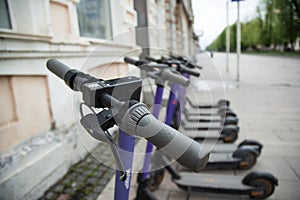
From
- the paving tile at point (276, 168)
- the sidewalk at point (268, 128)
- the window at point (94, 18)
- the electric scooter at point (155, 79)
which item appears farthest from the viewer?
the window at point (94, 18)

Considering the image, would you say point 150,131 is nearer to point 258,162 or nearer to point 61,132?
point 61,132

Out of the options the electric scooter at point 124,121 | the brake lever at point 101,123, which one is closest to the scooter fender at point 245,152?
the electric scooter at point 124,121

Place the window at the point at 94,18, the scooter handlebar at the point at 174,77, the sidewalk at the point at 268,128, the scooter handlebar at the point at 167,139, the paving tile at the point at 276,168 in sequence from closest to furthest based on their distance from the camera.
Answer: the scooter handlebar at the point at 167,139 < the scooter handlebar at the point at 174,77 < the sidewalk at the point at 268,128 < the paving tile at the point at 276,168 < the window at the point at 94,18

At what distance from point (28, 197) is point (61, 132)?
74 centimetres

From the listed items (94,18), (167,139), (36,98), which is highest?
(94,18)

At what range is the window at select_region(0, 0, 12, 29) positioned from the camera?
201 cm

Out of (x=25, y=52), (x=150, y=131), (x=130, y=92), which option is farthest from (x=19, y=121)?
(x=150, y=131)

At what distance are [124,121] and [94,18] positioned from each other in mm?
3276

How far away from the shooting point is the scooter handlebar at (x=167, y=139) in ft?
1.84

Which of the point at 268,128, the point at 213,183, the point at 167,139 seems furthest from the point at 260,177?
the point at 268,128

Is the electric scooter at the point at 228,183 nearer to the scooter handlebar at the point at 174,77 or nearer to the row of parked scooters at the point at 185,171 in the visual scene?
the row of parked scooters at the point at 185,171

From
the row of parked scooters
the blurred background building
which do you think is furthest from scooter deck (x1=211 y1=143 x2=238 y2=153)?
the blurred background building

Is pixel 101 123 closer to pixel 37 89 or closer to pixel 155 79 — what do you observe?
pixel 155 79

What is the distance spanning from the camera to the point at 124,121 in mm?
598
